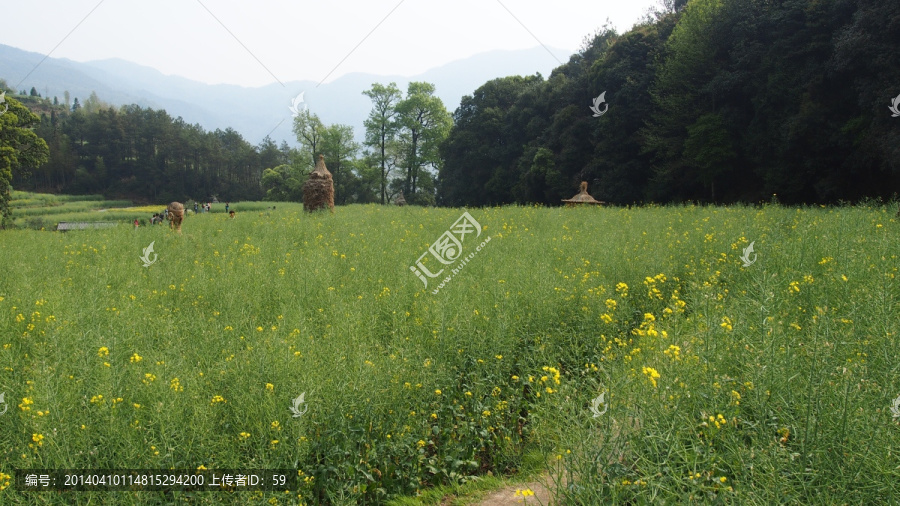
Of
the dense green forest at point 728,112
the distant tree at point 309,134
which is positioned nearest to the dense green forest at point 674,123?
the dense green forest at point 728,112

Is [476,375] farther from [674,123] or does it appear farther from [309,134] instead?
[309,134]

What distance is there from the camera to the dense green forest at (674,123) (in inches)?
738

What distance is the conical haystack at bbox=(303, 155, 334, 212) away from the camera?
57.2 ft

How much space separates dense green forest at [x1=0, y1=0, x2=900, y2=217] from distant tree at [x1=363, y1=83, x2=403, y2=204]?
129mm

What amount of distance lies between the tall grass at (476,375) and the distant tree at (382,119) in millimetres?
44364

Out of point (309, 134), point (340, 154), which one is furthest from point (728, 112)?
point (309, 134)

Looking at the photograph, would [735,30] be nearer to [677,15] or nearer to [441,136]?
[677,15]

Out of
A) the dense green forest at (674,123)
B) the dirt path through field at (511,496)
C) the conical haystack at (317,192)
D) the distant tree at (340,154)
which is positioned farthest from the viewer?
the distant tree at (340,154)

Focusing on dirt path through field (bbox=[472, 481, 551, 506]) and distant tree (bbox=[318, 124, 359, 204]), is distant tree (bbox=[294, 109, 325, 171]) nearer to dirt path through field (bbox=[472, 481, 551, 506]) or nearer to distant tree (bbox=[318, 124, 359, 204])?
distant tree (bbox=[318, 124, 359, 204])

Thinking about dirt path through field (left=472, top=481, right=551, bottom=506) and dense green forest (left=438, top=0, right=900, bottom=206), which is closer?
dirt path through field (left=472, top=481, right=551, bottom=506)

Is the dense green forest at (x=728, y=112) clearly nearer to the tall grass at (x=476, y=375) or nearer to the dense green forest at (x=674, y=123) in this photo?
the dense green forest at (x=674, y=123)

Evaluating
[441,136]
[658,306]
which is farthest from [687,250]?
[441,136]

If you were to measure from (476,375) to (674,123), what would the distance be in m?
25.6

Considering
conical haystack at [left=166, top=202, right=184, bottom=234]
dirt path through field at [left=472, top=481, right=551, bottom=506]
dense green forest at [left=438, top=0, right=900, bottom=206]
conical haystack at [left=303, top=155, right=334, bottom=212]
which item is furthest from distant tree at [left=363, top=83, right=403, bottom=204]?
dirt path through field at [left=472, top=481, right=551, bottom=506]
